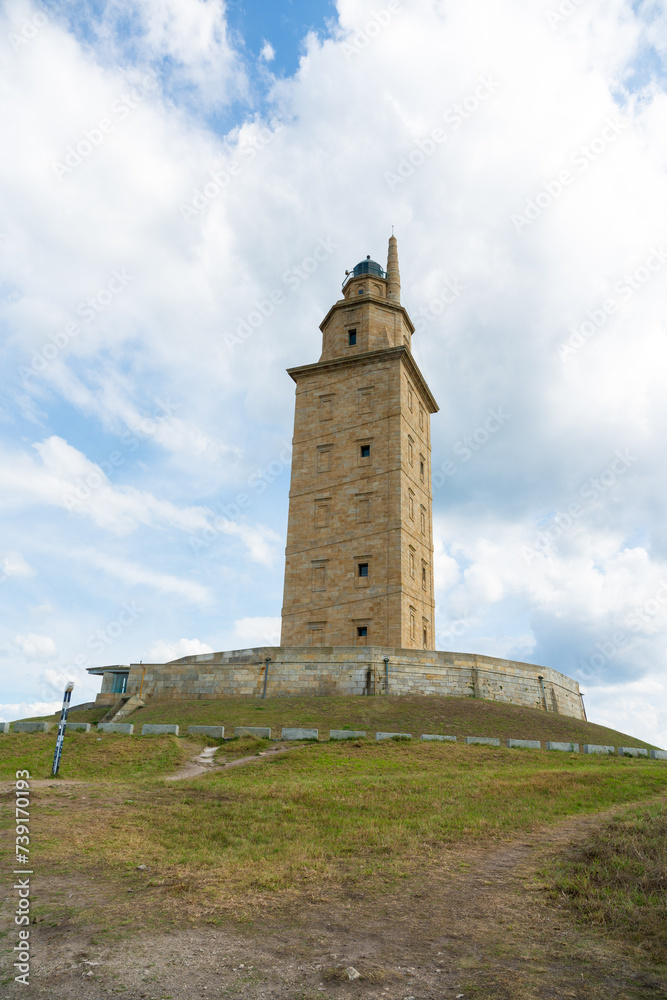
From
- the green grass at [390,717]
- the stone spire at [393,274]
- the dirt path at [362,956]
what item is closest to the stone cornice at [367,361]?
the stone spire at [393,274]

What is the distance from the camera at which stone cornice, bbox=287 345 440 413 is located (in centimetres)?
4162

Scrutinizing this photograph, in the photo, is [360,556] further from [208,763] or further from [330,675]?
[208,763]

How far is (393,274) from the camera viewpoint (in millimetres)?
47844

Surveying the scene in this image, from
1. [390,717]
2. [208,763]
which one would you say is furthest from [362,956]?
[390,717]

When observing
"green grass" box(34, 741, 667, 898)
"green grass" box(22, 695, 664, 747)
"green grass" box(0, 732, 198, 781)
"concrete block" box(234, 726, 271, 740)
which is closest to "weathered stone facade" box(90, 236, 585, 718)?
"green grass" box(22, 695, 664, 747)

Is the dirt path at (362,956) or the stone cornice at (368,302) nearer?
the dirt path at (362,956)

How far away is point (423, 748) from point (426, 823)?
835 cm

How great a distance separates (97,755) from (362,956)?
1406cm

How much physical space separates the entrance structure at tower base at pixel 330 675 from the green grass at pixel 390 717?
98cm

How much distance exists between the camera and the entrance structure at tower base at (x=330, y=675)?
2967cm

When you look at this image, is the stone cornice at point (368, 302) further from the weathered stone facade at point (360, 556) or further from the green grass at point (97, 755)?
the green grass at point (97, 755)

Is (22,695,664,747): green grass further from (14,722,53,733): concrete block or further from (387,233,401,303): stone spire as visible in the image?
(387,233,401,303): stone spire

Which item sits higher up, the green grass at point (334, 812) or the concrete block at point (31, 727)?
the concrete block at point (31, 727)

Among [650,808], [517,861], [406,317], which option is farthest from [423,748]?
[406,317]
